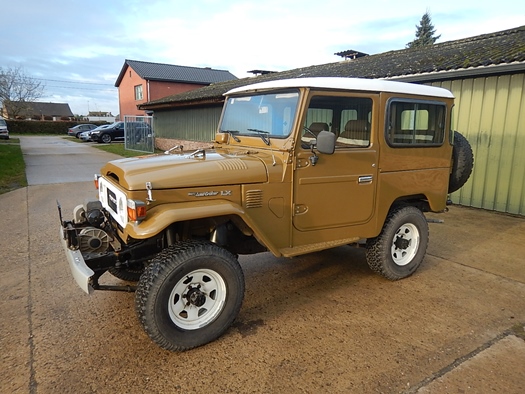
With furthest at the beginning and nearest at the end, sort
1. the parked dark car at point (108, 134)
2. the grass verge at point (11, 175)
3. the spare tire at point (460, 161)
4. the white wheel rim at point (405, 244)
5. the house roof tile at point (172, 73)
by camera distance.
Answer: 1. the house roof tile at point (172, 73)
2. the parked dark car at point (108, 134)
3. the grass verge at point (11, 175)
4. the spare tire at point (460, 161)
5. the white wheel rim at point (405, 244)

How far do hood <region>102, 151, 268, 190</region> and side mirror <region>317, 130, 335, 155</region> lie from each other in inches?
21.0

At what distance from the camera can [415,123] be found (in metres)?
4.16

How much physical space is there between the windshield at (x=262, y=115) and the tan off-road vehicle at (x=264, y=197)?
0.01m

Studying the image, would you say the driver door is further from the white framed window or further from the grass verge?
the white framed window

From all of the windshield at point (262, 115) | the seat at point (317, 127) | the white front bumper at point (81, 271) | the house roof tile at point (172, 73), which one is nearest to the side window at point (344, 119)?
the seat at point (317, 127)

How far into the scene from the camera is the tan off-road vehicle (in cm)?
289

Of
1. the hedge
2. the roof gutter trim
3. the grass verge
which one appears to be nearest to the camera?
the roof gutter trim

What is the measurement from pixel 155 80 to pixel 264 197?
32328 mm

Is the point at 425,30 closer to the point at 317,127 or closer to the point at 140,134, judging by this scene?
the point at 140,134

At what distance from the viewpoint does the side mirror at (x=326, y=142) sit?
324cm

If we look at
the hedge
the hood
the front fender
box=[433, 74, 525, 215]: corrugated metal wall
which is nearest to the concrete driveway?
the front fender

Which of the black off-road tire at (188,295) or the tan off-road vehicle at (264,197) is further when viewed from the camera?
the tan off-road vehicle at (264,197)

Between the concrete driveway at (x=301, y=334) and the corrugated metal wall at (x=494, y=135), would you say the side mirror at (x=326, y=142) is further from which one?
the corrugated metal wall at (x=494, y=135)

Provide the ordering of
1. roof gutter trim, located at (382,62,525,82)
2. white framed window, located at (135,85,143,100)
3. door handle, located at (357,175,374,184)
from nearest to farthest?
door handle, located at (357,175,374,184)
roof gutter trim, located at (382,62,525,82)
white framed window, located at (135,85,143,100)
